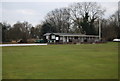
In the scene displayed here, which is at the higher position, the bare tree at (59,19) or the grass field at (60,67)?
the bare tree at (59,19)

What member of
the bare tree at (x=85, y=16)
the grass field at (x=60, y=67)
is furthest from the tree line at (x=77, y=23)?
the grass field at (x=60, y=67)

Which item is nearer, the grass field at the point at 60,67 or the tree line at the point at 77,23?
the grass field at the point at 60,67

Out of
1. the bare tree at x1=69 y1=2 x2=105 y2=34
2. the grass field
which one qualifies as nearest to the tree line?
the bare tree at x1=69 y1=2 x2=105 y2=34

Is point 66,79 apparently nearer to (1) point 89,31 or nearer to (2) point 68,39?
(2) point 68,39

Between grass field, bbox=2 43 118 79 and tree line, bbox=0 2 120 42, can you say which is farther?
tree line, bbox=0 2 120 42

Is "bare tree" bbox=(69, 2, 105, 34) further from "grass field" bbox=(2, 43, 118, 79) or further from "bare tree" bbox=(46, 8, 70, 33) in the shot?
"grass field" bbox=(2, 43, 118, 79)

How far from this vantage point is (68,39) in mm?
50656

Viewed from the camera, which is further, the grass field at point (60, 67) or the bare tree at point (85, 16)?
the bare tree at point (85, 16)

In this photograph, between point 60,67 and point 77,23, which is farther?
point 77,23

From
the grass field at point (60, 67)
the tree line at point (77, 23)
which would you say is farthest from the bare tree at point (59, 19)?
the grass field at point (60, 67)

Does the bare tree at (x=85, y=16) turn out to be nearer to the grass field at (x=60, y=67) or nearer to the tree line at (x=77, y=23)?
the tree line at (x=77, y=23)

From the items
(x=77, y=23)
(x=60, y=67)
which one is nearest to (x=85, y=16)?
(x=77, y=23)

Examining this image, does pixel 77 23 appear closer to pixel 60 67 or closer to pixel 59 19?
pixel 59 19

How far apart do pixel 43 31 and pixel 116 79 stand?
56.0 m
